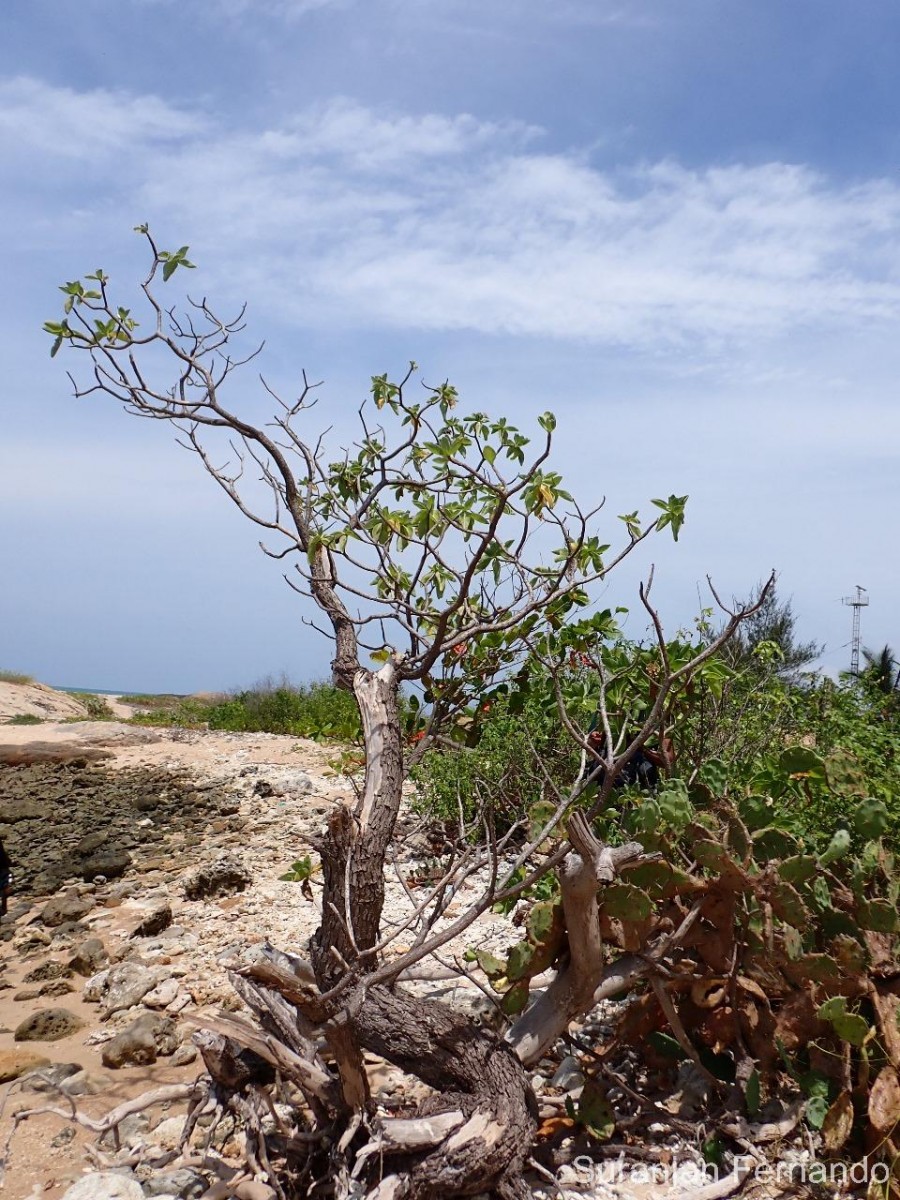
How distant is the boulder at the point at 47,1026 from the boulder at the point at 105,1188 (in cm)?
168

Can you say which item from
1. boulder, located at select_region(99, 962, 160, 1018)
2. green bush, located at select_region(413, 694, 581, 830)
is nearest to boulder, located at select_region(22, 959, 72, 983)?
boulder, located at select_region(99, 962, 160, 1018)

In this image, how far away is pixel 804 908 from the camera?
2.86 meters

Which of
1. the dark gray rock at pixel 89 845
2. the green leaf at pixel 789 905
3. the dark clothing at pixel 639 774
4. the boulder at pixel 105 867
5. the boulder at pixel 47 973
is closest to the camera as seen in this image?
the green leaf at pixel 789 905

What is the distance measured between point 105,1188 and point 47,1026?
1813 millimetres

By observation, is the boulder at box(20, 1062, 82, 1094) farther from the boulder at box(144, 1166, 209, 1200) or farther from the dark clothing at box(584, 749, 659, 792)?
the dark clothing at box(584, 749, 659, 792)

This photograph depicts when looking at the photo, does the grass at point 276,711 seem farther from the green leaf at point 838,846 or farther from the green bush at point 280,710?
the green leaf at point 838,846

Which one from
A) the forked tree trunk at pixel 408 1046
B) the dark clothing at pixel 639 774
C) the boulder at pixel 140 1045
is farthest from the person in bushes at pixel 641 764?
the boulder at pixel 140 1045

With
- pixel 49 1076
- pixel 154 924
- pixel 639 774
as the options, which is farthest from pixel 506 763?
pixel 49 1076

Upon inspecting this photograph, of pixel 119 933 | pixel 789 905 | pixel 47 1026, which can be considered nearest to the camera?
pixel 789 905

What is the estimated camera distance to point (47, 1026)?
4.28 metres

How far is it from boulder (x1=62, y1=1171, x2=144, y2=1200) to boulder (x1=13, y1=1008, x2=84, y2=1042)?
5.51 feet

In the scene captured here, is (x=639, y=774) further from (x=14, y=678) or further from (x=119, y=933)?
(x=14, y=678)

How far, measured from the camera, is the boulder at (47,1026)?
4.24 m

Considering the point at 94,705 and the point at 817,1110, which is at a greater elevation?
the point at 94,705
